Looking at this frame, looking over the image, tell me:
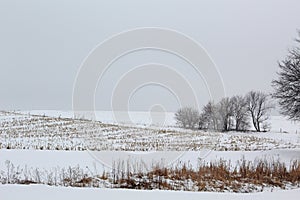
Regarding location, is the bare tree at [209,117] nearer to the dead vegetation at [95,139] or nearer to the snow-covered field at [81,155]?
the dead vegetation at [95,139]

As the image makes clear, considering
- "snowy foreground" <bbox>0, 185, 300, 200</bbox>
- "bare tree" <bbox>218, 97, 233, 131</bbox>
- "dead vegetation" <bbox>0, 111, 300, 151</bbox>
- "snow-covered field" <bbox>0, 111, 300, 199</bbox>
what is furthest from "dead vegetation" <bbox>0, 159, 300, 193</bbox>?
"bare tree" <bbox>218, 97, 233, 131</bbox>

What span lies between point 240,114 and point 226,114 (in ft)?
9.92

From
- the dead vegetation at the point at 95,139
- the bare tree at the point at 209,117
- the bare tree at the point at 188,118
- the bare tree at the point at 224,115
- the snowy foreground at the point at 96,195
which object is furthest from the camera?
the bare tree at the point at 224,115

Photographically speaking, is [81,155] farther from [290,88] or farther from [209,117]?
[209,117]

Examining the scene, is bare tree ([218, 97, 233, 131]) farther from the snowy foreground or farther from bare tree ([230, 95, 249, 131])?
the snowy foreground

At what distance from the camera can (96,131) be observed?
89.7 ft

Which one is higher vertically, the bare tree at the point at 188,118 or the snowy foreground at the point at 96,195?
the bare tree at the point at 188,118

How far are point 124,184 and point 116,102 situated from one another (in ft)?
19.0

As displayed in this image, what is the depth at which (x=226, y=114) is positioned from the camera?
4947cm

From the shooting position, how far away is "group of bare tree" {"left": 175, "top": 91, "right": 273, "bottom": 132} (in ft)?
148

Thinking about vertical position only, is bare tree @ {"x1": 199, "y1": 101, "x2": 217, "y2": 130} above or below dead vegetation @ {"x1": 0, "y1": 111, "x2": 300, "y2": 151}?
above

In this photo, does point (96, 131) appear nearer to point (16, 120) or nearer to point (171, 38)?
point (16, 120)

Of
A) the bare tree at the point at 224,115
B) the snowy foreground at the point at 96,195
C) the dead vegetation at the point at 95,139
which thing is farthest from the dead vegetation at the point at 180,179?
the bare tree at the point at 224,115

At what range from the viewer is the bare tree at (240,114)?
50.0 m
